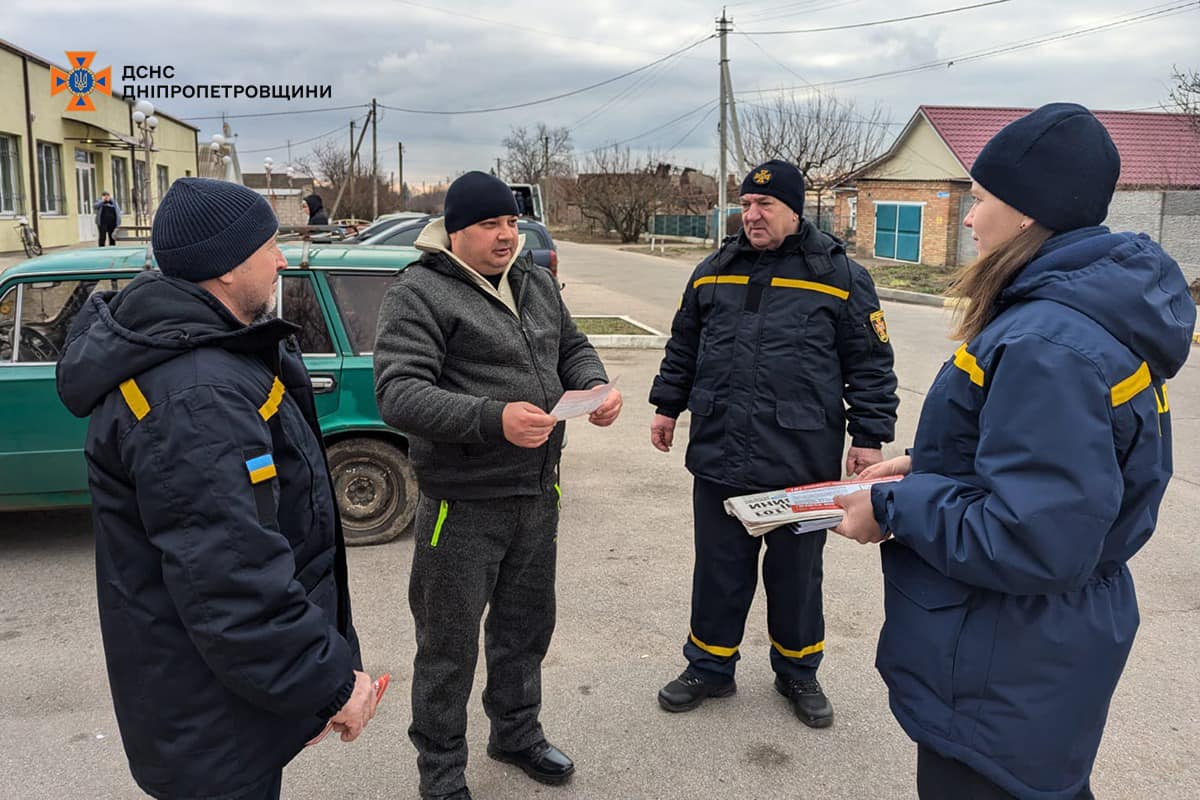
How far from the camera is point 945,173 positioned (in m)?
28.4

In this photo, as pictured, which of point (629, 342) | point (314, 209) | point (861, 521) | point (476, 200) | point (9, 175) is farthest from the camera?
point (9, 175)

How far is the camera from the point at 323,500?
2137 millimetres

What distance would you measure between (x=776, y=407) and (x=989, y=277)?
4.92 ft

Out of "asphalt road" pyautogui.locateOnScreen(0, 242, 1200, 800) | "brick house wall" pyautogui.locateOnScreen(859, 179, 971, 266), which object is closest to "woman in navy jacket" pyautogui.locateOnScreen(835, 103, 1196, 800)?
"asphalt road" pyautogui.locateOnScreen(0, 242, 1200, 800)

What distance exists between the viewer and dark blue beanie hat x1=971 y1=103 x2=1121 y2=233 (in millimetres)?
1867

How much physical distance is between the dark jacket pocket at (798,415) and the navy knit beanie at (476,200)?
1.23 m

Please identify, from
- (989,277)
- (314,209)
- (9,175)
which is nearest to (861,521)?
(989,277)

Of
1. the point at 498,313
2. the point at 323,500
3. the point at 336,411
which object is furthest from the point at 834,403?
the point at 336,411

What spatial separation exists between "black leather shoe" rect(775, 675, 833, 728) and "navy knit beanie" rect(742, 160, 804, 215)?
5.93 feet

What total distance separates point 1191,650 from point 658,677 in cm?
238

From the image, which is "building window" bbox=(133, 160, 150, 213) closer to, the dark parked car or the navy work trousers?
the dark parked car

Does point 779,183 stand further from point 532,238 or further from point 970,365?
point 532,238

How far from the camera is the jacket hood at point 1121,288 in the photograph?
5.76 ft

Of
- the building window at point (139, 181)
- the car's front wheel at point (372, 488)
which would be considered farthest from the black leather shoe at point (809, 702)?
the building window at point (139, 181)
